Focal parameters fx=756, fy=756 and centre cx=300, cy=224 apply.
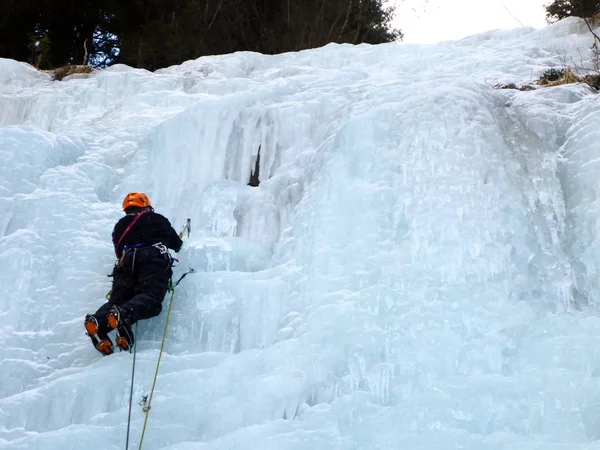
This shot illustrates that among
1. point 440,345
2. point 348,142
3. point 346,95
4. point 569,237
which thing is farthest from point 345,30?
point 440,345

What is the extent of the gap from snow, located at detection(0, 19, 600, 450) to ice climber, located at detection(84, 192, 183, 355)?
0.66 feet

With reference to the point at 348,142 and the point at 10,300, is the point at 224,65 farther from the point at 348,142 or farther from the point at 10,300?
the point at 10,300

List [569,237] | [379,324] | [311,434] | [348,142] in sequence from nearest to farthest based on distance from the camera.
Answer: [311,434] < [379,324] < [569,237] < [348,142]

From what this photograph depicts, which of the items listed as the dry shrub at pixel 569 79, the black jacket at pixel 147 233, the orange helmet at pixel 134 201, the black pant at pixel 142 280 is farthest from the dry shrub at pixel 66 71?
the dry shrub at pixel 569 79

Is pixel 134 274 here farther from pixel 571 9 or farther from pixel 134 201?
pixel 571 9

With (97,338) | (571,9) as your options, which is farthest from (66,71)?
(571,9)

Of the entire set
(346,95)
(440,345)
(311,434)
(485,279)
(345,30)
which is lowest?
(311,434)

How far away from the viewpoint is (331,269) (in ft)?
16.0

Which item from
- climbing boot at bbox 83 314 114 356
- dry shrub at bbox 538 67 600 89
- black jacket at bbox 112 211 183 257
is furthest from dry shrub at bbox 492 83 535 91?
climbing boot at bbox 83 314 114 356

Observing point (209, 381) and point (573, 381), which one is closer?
point (573, 381)

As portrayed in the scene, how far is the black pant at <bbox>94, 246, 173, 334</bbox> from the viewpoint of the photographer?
4.66 metres

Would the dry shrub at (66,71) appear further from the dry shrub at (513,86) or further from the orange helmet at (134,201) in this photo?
the dry shrub at (513,86)

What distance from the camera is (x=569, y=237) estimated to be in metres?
4.90

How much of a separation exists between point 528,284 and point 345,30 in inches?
295
